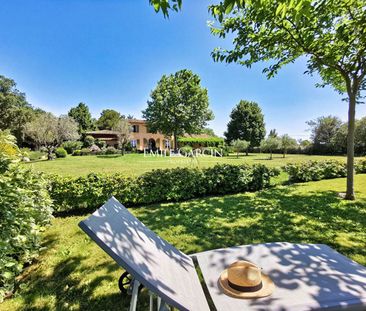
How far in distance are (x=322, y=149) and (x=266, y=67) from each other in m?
33.2

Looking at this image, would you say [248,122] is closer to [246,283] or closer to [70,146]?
[70,146]

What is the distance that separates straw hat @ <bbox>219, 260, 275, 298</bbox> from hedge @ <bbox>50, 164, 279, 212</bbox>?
16.8 feet

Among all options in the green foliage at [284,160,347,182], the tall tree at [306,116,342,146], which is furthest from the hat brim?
the tall tree at [306,116,342,146]

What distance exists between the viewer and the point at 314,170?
35.1 ft

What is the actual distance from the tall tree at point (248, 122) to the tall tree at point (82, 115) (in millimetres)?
39780

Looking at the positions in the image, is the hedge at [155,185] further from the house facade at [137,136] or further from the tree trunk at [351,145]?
the house facade at [137,136]

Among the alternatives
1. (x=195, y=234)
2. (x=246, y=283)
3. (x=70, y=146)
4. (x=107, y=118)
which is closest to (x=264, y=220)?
(x=195, y=234)

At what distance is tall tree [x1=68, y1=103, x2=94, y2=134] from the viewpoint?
5576cm

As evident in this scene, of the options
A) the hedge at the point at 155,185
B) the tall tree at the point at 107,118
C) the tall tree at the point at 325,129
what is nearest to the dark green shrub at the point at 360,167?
the hedge at the point at 155,185

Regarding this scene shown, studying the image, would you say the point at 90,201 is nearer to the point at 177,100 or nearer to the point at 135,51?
the point at 135,51

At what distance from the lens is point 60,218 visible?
6121mm

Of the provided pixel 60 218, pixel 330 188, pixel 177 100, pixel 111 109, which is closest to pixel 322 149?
pixel 177 100

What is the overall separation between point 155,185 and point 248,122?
120 feet

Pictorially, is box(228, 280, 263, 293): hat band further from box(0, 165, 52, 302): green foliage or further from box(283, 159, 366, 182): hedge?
box(283, 159, 366, 182): hedge
